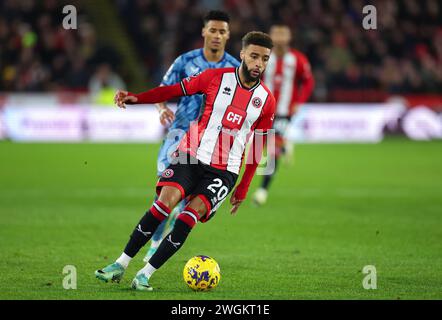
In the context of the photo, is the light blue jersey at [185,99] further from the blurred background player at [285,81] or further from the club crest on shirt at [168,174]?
the blurred background player at [285,81]

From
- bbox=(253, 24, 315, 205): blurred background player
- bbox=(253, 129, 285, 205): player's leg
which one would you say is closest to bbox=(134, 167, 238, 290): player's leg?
bbox=(253, 129, 285, 205): player's leg

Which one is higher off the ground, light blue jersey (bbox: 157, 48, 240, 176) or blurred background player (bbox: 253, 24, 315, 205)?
blurred background player (bbox: 253, 24, 315, 205)

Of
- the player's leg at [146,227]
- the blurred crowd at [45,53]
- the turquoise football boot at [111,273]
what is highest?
the blurred crowd at [45,53]

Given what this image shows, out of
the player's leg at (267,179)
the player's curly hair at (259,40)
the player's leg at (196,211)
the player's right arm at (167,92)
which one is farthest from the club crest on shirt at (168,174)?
the player's leg at (267,179)

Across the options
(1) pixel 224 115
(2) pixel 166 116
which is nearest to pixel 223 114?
(1) pixel 224 115

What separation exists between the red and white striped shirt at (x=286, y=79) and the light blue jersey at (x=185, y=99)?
569cm

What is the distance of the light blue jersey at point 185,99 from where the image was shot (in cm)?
871

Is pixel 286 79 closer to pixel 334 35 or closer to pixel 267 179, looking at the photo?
pixel 267 179

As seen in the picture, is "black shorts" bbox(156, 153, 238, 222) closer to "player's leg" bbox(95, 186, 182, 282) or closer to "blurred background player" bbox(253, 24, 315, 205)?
"player's leg" bbox(95, 186, 182, 282)

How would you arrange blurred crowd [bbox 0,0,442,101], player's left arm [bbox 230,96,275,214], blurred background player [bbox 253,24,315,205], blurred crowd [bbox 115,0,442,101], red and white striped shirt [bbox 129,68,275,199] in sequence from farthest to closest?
blurred crowd [bbox 115,0,442,101] < blurred crowd [bbox 0,0,442,101] < blurred background player [bbox 253,24,315,205] < player's left arm [bbox 230,96,275,214] < red and white striped shirt [bbox 129,68,275,199]

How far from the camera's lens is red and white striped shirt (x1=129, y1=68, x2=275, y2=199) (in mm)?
7555

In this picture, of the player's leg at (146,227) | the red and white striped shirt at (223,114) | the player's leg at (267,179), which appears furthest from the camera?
the player's leg at (267,179)

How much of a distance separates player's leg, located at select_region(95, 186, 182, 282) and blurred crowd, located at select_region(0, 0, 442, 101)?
1808 cm
